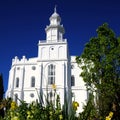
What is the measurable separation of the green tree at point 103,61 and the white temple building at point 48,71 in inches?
962

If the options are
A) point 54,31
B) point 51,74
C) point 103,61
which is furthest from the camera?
point 54,31

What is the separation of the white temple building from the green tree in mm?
24441

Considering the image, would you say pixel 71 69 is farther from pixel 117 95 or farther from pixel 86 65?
pixel 117 95

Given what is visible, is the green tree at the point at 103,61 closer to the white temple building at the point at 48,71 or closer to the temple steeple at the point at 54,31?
the white temple building at the point at 48,71

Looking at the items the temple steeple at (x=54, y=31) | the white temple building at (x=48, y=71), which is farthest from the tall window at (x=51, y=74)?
the temple steeple at (x=54, y=31)

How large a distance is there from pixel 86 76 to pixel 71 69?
28882mm

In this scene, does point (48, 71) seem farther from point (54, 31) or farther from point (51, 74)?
point (54, 31)

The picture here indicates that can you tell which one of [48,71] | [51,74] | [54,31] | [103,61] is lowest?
[103,61]

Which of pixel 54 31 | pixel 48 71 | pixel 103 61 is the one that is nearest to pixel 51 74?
pixel 48 71

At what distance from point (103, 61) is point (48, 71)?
90.0ft

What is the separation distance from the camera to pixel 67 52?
46031 mm

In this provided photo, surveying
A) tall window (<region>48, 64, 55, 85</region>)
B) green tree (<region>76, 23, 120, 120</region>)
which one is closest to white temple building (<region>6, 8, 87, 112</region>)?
tall window (<region>48, 64, 55, 85</region>)

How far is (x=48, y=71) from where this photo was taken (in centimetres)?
4438

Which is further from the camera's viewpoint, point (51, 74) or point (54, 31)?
point (54, 31)
